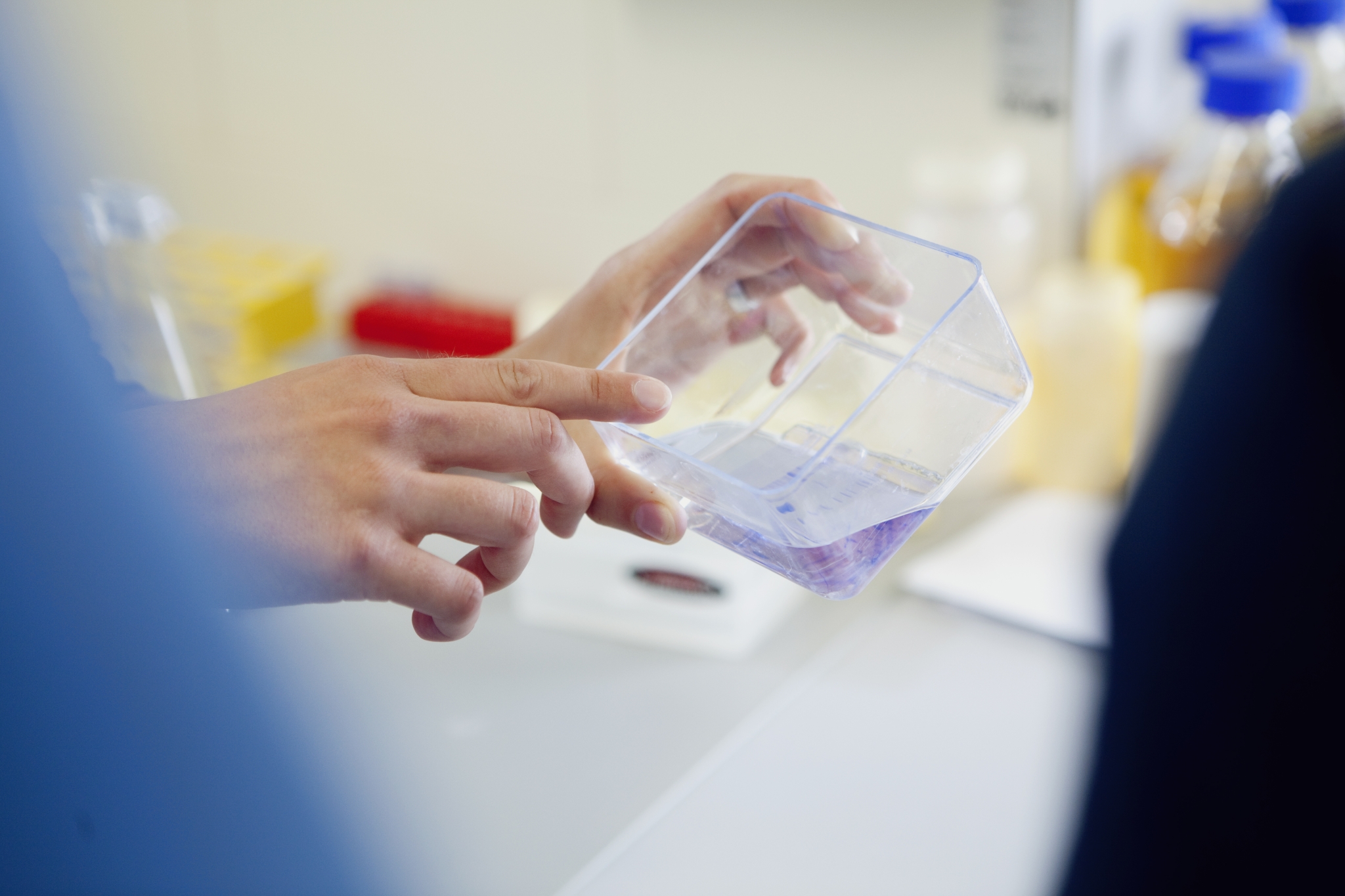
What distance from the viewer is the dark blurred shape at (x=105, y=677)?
23 cm

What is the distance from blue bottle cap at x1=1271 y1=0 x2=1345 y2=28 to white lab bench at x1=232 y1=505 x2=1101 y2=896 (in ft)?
2.39

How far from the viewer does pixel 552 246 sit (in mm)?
1485

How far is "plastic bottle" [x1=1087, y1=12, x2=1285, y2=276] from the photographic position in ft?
3.70

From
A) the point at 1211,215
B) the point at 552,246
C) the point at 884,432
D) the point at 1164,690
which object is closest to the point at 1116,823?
the point at 1164,690

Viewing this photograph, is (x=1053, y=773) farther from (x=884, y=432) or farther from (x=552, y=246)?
(x=552, y=246)

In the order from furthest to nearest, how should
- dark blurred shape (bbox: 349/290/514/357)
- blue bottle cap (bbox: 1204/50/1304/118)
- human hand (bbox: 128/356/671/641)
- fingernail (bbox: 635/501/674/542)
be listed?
dark blurred shape (bbox: 349/290/514/357)
blue bottle cap (bbox: 1204/50/1304/118)
fingernail (bbox: 635/501/674/542)
human hand (bbox: 128/356/671/641)

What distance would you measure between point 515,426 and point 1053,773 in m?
0.49

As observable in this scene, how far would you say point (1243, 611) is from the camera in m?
0.29

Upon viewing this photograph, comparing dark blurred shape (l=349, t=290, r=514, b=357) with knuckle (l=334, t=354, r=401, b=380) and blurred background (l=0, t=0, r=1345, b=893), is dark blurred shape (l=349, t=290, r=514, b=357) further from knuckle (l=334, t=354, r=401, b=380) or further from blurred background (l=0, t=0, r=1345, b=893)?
knuckle (l=334, t=354, r=401, b=380)

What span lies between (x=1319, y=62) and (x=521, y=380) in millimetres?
1127

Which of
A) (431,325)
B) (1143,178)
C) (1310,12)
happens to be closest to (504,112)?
(431,325)

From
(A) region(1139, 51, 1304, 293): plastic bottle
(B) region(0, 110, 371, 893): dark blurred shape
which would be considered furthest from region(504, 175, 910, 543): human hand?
(A) region(1139, 51, 1304, 293): plastic bottle

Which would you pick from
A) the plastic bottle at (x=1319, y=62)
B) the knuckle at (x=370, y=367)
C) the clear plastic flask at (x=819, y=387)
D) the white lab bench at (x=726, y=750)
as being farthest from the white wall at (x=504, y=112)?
the knuckle at (x=370, y=367)

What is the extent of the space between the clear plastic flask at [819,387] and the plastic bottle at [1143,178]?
0.66 metres
